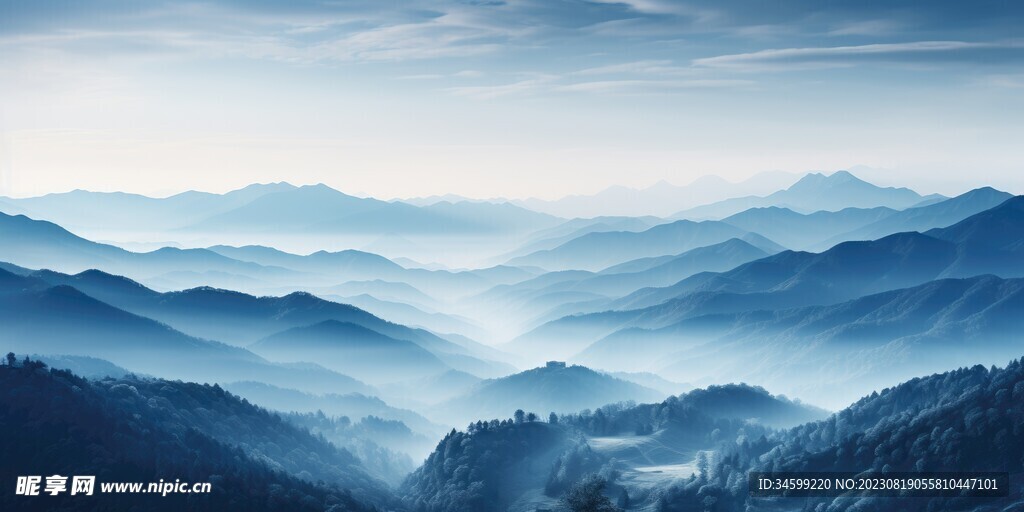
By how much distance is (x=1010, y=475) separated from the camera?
18625cm

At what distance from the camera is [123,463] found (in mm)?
196125

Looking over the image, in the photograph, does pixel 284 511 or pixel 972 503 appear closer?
pixel 972 503

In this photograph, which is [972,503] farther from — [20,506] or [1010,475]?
[20,506]

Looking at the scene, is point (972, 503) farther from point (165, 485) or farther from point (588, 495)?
point (165, 485)

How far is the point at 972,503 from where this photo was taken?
181m

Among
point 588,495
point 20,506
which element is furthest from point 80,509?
point 588,495

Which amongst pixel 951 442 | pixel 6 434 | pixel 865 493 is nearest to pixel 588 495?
pixel 865 493

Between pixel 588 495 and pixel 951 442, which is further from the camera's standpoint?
pixel 951 442

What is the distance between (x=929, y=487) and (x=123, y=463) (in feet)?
481

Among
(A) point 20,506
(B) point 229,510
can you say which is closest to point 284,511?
(B) point 229,510

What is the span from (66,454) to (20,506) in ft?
69.5

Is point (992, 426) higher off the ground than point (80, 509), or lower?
higher

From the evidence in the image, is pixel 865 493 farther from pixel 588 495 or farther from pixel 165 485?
pixel 165 485

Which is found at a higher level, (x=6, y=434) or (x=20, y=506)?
(x=6, y=434)
